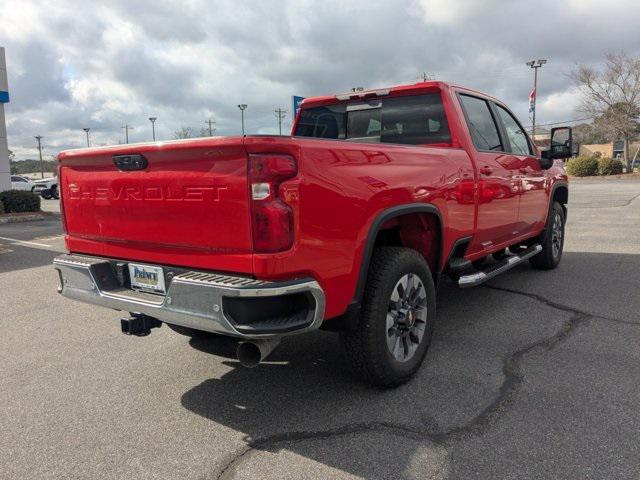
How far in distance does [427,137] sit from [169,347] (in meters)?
2.71

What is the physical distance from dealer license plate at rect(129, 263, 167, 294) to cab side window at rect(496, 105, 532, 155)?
3.76m

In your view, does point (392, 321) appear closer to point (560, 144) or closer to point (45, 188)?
point (560, 144)

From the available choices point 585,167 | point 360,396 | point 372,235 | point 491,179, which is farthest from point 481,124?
point 585,167

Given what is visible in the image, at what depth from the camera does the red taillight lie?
93.8 inches

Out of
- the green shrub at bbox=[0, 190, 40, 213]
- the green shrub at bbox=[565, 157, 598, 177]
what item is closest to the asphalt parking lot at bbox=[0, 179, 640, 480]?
the green shrub at bbox=[0, 190, 40, 213]

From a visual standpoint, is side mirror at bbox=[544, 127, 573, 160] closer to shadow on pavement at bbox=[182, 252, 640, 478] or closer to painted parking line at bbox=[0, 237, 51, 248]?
shadow on pavement at bbox=[182, 252, 640, 478]

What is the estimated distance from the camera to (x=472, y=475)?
235cm

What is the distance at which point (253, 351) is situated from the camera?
8.69 feet

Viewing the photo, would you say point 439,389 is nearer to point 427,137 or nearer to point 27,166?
point 427,137

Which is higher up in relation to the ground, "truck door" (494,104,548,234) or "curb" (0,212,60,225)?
"truck door" (494,104,548,234)

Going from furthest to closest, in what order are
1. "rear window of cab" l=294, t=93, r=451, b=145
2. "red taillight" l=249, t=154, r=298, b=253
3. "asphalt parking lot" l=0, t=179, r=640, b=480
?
"rear window of cab" l=294, t=93, r=451, b=145
"asphalt parking lot" l=0, t=179, r=640, b=480
"red taillight" l=249, t=154, r=298, b=253

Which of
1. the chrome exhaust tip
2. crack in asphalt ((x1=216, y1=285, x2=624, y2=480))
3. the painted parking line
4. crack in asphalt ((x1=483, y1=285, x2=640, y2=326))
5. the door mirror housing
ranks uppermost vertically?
the door mirror housing

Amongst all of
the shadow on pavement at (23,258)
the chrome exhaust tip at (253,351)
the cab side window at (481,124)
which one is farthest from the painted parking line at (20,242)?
the chrome exhaust tip at (253,351)

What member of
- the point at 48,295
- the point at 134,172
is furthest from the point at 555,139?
the point at 48,295
